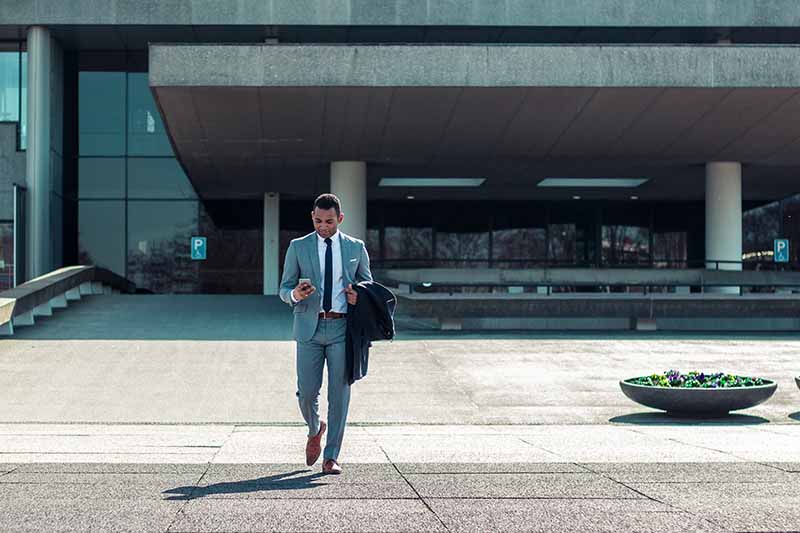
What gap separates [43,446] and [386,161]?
21.7m

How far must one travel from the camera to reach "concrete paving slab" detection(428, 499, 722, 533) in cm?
481

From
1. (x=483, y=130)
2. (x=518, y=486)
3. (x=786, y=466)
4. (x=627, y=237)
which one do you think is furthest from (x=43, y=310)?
(x=627, y=237)

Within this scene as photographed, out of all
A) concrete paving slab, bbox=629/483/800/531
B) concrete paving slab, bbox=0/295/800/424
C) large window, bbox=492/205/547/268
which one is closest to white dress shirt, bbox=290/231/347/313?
concrete paving slab, bbox=629/483/800/531

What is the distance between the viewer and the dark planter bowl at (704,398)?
10.7 m

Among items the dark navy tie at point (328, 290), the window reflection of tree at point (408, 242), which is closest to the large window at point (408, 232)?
the window reflection of tree at point (408, 242)

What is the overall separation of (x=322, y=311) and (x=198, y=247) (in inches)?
1176

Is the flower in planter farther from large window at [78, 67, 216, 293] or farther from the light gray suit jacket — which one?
large window at [78, 67, 216, 293]

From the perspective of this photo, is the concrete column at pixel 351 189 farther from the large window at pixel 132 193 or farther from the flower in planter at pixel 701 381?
the flower in planter at pixel 701 381

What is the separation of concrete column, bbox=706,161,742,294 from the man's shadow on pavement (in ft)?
80.5

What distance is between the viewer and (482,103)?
944 inches

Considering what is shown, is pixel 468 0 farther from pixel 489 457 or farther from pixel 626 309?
pixel 489 457

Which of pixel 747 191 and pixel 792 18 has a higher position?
pixel 792 18

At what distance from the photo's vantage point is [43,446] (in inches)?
322

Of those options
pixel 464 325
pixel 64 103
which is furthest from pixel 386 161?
pixel 64 103
